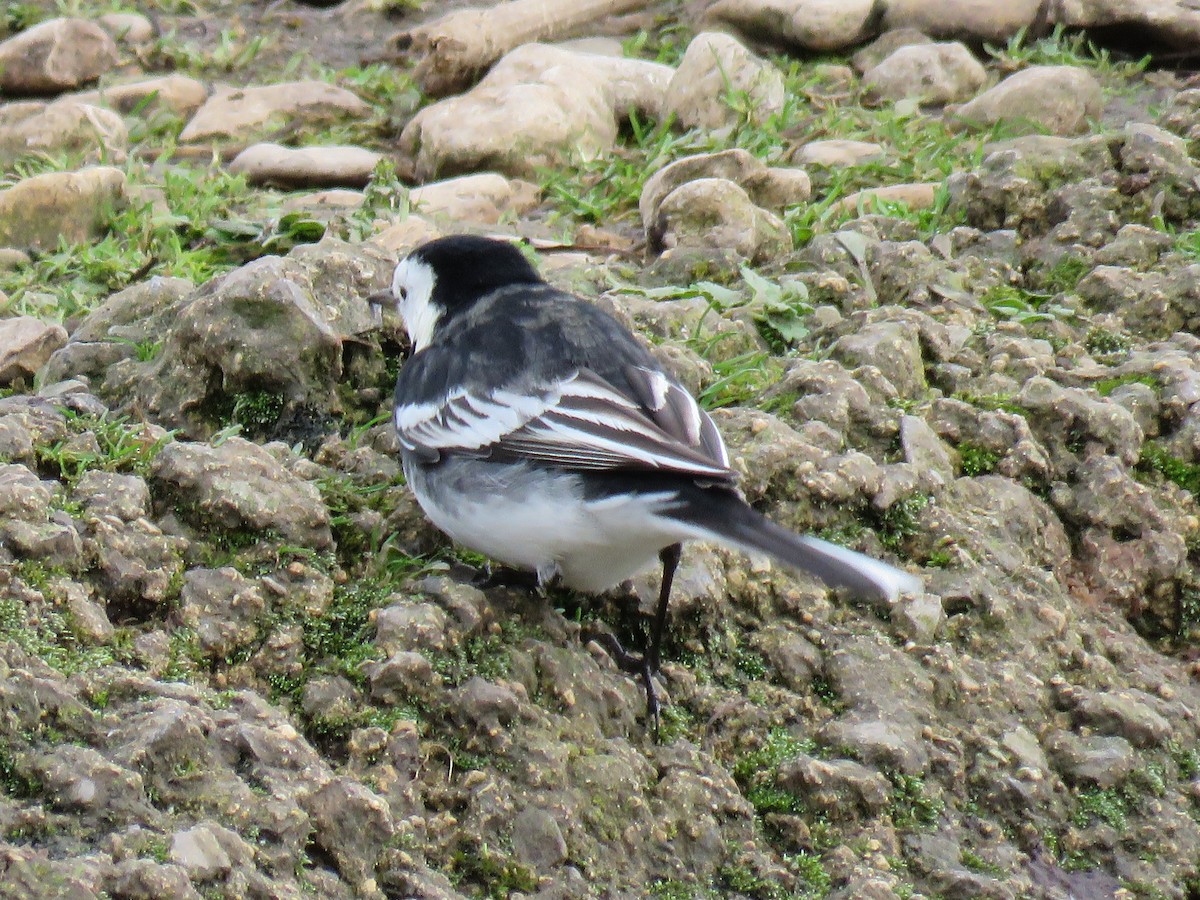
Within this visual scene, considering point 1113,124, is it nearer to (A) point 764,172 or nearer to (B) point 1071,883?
(A) point 764,172

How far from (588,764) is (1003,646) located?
1.35 metres

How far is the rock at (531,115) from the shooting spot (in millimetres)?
7770

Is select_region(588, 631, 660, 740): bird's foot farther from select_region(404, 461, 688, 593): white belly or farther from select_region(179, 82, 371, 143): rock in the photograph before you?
select_region(179, 82, 371, 143): rock

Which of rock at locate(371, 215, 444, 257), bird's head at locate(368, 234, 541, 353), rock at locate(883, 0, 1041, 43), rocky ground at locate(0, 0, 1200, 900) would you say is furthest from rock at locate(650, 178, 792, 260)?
rock at locate(883, 0, 1041, 43)

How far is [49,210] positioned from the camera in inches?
272

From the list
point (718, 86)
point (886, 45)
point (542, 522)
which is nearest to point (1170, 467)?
point (542, 522)

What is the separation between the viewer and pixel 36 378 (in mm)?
5328

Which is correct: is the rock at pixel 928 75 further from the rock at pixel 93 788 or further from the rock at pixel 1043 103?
the rock at pixel 93 788

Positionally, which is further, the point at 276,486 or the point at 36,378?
the point at 36,378

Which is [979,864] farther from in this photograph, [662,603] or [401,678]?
[401,678]

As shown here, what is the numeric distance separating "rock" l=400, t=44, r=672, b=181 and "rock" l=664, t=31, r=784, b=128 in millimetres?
221

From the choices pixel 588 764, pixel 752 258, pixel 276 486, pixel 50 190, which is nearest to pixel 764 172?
pixel 752 258

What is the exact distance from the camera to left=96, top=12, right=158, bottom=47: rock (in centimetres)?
930

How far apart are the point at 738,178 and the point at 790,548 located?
149 inches
